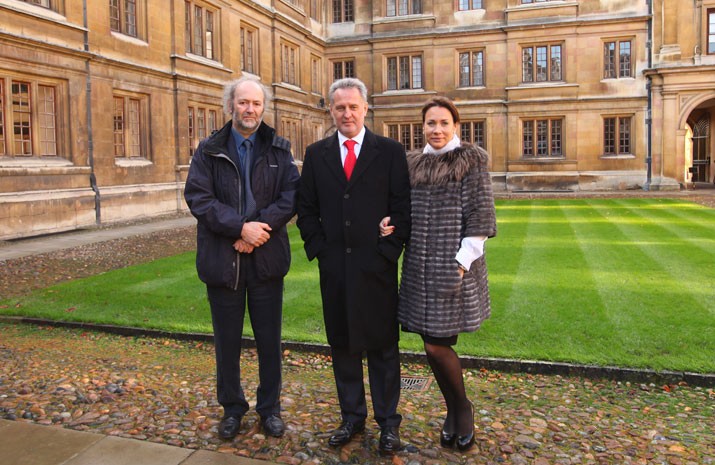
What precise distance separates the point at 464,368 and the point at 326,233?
Result: 6.61 feet

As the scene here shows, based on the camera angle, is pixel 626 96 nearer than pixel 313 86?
Yes

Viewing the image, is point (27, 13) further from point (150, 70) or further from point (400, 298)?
point (400, 298)

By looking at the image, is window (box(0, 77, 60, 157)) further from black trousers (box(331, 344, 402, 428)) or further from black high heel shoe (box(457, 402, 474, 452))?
black high heel shoe (box(457, 402, 474, 452))

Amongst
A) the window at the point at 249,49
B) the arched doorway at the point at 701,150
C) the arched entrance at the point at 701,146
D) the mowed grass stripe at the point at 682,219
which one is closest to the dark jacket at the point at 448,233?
the mowed grass stripe at the point at 682,219

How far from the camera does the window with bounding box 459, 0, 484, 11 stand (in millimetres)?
27469

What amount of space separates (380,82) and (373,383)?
88.1ft

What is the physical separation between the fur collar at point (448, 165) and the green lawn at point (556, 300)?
6.95 feet

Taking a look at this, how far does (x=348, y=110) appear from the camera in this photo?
→ 3.28 meters

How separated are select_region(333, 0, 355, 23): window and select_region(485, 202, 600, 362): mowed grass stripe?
21943 millimetres

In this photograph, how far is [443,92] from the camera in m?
28.1

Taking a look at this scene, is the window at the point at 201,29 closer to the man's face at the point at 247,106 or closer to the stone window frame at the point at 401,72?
the stone window frame at the point at 401,72

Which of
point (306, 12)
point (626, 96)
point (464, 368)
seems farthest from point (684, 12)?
point (464, 368)

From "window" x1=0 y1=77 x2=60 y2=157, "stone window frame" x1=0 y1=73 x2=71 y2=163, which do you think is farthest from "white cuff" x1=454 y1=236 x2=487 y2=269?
"window" x1=0 y1=77 x2=60 y2=157

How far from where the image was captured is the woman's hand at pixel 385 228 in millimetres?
3270
